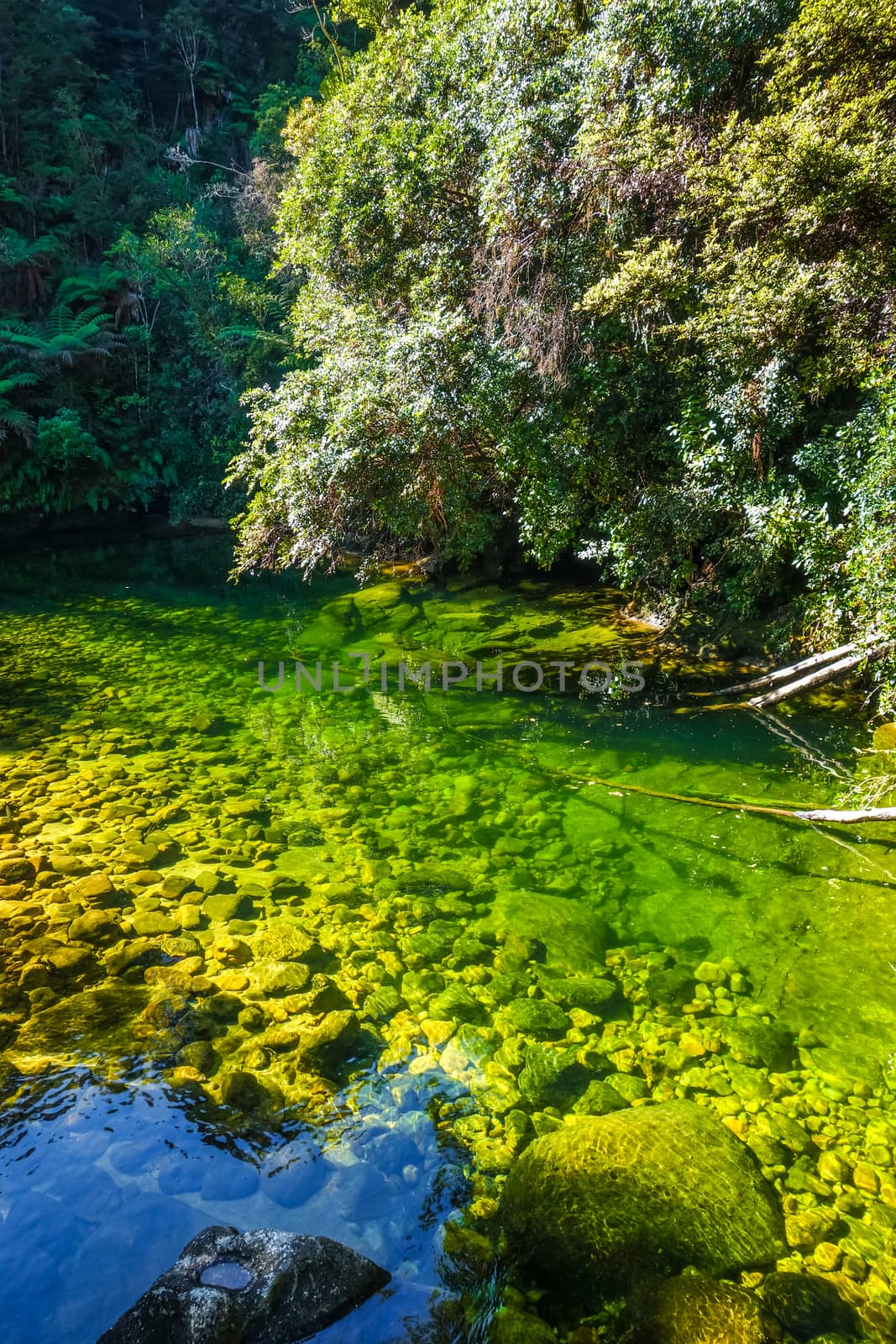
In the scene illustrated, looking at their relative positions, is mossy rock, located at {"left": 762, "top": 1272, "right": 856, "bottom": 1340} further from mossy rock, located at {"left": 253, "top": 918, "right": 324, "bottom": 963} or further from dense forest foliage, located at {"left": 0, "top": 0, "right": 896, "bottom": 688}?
dense forest foliage, located at {"left": 0, "top": 0, "right": 896, "bottom": 688}

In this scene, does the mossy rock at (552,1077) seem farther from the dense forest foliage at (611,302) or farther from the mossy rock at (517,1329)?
the dense forest foliage at (611,302)

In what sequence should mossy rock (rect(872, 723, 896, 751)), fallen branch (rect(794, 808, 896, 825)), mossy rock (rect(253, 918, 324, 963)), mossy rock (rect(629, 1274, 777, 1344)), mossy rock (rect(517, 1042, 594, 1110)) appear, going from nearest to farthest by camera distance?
mossy rock (rect(629, 1274, 777, 1344))
mossy rock (rect(517, 1042, 594, 1110))
mossy rock (rect(253, 918, 324, 963))
fallen branch (rect(794, 808, 896, 825))
mossy rock (rect(872, 723, 896, 751))

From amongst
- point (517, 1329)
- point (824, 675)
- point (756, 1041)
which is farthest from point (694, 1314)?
point (824, 675)

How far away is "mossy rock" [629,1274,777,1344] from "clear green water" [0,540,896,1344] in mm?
272

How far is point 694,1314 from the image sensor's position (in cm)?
225

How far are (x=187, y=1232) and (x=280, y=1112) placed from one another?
1.80 feet

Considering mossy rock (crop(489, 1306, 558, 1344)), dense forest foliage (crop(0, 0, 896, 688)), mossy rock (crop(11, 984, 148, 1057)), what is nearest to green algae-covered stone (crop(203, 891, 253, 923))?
mossy rock (crop(11, 984, 148, 1057))

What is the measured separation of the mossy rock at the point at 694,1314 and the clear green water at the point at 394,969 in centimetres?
27

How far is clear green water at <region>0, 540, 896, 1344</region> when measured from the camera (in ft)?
8.84

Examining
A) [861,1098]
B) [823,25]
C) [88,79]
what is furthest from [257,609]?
[88,79]

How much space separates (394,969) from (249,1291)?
179 cm

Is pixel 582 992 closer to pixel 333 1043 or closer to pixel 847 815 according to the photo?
pixel 333 1043

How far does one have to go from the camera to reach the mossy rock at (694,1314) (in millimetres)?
2188

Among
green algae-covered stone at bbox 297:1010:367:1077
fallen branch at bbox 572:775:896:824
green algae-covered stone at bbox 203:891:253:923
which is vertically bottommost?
green algae-covered stone at bbox 297:1010:367:1077
